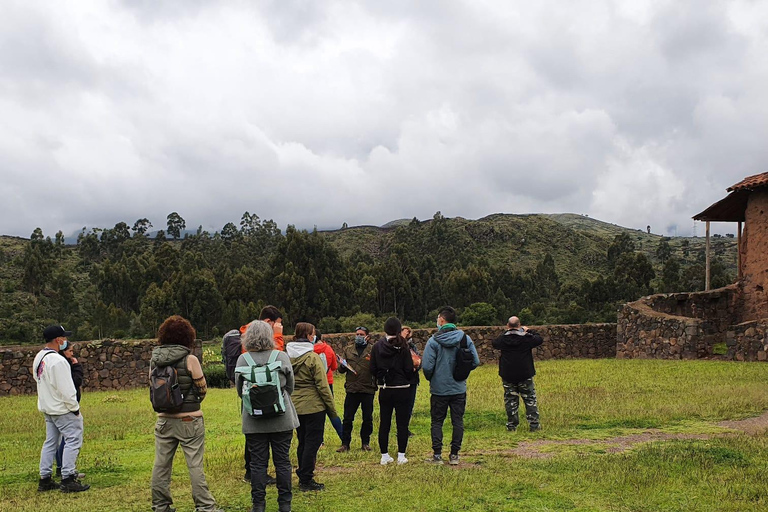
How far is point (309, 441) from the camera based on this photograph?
21.6 ft

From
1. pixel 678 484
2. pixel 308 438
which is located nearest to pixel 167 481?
pixel 308 438

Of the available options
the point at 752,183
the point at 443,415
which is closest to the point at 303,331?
the point at 443,415

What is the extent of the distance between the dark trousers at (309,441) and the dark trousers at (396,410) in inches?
43.0

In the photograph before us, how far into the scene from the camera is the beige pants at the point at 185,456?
554 cm

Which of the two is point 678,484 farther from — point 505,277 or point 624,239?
point 624,239

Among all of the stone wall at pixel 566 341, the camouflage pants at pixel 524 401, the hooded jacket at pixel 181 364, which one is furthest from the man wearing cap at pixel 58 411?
the stone wall at pixel 566 341

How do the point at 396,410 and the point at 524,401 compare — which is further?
the point at 524,401

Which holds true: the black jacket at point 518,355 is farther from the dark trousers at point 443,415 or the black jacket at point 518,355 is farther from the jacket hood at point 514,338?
the dark trousers at point 443,415

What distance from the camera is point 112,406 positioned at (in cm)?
1476

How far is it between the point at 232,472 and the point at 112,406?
27.8 feet

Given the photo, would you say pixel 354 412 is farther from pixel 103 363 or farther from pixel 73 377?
pixel 103 363

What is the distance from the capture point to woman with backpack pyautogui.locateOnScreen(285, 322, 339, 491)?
6.56m

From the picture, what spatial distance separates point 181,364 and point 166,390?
0.79 feet

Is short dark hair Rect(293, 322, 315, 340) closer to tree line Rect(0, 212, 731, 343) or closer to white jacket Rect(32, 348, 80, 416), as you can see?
white jacket Rect(32, 348, 80, 416)
